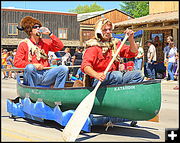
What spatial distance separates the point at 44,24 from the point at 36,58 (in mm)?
37399

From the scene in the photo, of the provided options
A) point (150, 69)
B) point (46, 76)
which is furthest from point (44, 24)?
point (46, 76)

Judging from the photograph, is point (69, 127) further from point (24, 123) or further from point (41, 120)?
point (24, 123)

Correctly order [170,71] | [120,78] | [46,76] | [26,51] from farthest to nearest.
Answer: [170,71] < [26,51] < [46,76] < [120,78]

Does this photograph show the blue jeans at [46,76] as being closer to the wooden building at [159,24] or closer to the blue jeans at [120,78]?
the blue jeans at [120,78]

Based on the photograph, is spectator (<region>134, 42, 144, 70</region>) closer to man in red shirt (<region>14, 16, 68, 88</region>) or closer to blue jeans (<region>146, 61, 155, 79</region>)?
blue jeans (<region>146, 61, 155, 79</region>)

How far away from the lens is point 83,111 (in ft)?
17.7

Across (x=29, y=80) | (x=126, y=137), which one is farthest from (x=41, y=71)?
(x=126, y=137)

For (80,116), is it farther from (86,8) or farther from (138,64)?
(86,8)

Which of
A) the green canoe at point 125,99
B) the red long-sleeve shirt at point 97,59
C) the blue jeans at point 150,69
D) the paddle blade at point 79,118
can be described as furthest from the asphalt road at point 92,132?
the blue jeans at point 150,69

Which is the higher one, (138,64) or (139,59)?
(139,59)

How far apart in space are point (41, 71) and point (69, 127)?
173 centimetres

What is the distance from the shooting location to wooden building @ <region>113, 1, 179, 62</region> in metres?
17.8

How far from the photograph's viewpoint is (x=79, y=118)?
541 centimetres

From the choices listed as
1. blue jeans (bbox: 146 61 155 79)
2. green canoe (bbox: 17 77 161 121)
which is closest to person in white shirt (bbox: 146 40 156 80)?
blue jeans (bbox: 146 61 155 79)
